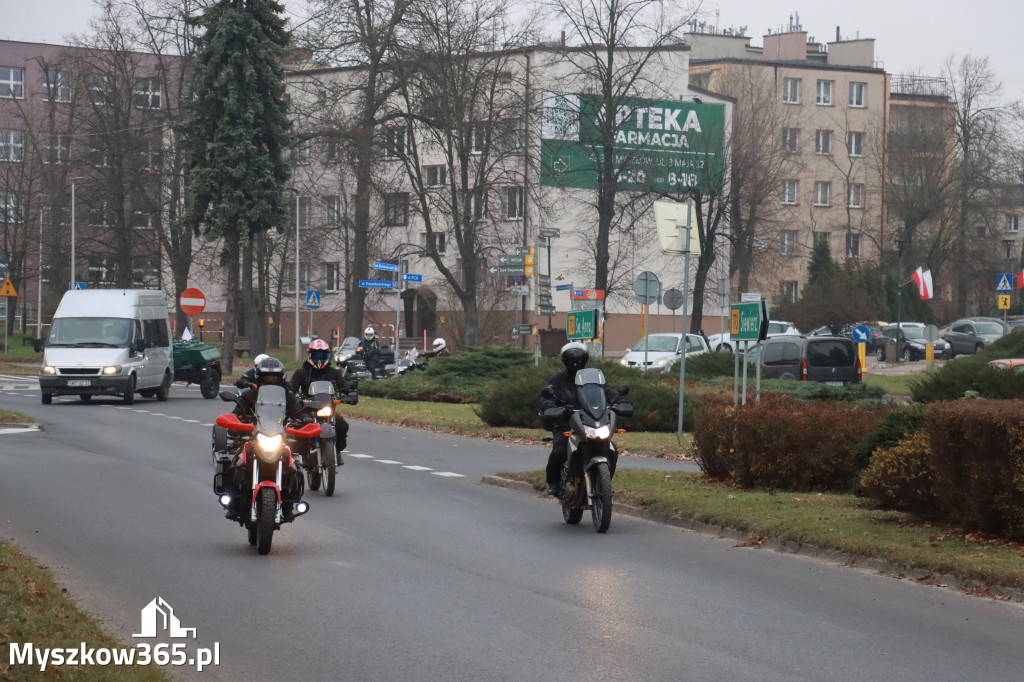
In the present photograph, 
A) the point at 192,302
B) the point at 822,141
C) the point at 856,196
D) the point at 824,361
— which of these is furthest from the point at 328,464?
the point at 856,196

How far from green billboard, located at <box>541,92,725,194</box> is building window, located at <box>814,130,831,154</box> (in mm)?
15789

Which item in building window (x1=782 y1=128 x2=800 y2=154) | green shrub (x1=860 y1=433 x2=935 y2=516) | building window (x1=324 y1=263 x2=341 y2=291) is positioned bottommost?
green shrub (x1=860 y1=433 x2=935 y2=516)

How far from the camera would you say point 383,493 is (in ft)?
52.0

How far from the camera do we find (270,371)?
11.3 metres

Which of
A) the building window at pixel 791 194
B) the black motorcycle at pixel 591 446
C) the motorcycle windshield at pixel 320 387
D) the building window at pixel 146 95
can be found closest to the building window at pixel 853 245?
the building window at pixel 791 194

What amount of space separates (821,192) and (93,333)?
217 ft

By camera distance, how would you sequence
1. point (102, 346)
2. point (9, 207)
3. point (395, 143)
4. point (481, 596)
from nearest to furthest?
1. point (481, 596)
2. point (102, 346)
3. point (395, 143)
4. point (9, 207)

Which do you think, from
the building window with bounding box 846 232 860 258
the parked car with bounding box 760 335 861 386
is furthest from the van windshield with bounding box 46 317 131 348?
the building window with bounding box 846 232 860 258

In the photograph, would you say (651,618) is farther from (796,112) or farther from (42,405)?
(796,112)

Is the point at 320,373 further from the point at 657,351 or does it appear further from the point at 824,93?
the point at 824,93

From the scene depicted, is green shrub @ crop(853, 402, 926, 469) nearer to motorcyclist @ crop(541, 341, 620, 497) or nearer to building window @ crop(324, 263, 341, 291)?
motorcyclist @ crop(541, 341, 620, 497)

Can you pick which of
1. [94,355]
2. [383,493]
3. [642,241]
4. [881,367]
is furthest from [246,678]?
[642,241]

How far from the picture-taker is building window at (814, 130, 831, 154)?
92188 mm

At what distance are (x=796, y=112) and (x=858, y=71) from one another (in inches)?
228
